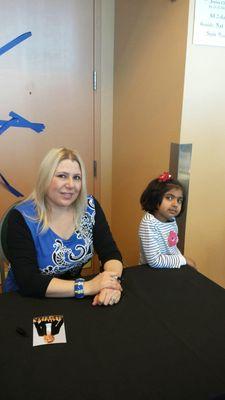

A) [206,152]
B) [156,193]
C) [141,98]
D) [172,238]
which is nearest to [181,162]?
[206,152]

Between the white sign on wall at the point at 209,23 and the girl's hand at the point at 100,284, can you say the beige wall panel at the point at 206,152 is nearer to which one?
the white sign on wall at the point at 209,23

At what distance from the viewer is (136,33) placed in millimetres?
2225

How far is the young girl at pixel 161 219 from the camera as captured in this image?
158cm

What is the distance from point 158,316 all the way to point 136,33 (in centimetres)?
186

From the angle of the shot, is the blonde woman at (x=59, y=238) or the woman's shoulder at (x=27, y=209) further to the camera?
the woman's shoulder at (x=27, y=209)

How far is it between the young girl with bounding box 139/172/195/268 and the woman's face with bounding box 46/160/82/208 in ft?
1.26

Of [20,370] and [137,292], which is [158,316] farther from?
[20,370]

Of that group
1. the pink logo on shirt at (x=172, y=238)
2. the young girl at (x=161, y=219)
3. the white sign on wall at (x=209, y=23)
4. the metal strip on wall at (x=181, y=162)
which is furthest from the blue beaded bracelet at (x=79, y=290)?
the white sign on wall at (x=209, y=23)

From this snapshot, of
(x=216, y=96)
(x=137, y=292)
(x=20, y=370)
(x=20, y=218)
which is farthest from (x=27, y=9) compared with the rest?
(x=20, y=370)

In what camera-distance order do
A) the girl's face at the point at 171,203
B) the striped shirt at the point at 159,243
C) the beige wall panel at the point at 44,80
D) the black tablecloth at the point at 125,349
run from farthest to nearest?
the beige wall panel at the point at 44,80 → the girl's face at the point at 171,203 → the striped shirt at the point at 159,243 → the black tablecloth at the point at 125,349

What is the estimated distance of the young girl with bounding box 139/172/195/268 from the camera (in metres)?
1.58

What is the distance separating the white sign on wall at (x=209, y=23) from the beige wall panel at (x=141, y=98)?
0.07 meters

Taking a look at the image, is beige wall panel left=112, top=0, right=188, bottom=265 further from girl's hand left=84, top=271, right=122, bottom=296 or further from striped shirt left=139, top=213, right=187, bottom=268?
girl's hand left=84, top=271, right=122, bottom=296

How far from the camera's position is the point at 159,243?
63.7 inches
